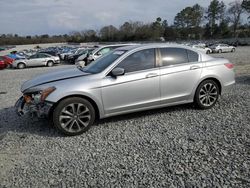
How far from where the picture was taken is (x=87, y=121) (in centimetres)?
453

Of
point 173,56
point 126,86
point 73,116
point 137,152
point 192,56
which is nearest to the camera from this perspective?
point 137,152

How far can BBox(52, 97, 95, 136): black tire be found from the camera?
14.2 ft

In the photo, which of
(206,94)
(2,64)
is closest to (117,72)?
(206,94)

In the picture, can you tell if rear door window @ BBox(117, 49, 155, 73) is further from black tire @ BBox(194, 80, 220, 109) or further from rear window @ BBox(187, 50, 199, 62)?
black tire @ BBox(194, 80, 220, 109)

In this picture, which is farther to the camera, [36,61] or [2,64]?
[36,61]

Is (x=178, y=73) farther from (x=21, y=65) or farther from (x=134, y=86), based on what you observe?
(x=21, y=65)

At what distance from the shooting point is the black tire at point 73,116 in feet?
14.2

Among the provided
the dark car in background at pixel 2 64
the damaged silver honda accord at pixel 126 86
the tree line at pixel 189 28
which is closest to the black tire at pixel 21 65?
the dark car in background at pixel 2 64

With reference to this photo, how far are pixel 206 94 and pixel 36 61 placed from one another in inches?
808

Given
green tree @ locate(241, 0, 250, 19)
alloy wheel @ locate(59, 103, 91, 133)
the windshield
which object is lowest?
alloy wheel @ locate(59, 103, 91, 133)

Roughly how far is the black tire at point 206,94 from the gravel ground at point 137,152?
0.20 meters

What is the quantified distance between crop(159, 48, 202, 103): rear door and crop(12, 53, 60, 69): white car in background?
790 inches

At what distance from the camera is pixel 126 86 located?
4.67 meters

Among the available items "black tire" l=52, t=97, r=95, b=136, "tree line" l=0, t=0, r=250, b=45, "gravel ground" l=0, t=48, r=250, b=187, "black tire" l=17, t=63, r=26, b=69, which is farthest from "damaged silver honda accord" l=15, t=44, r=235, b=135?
"tree line" l=0, t=0, r=250, b=45
